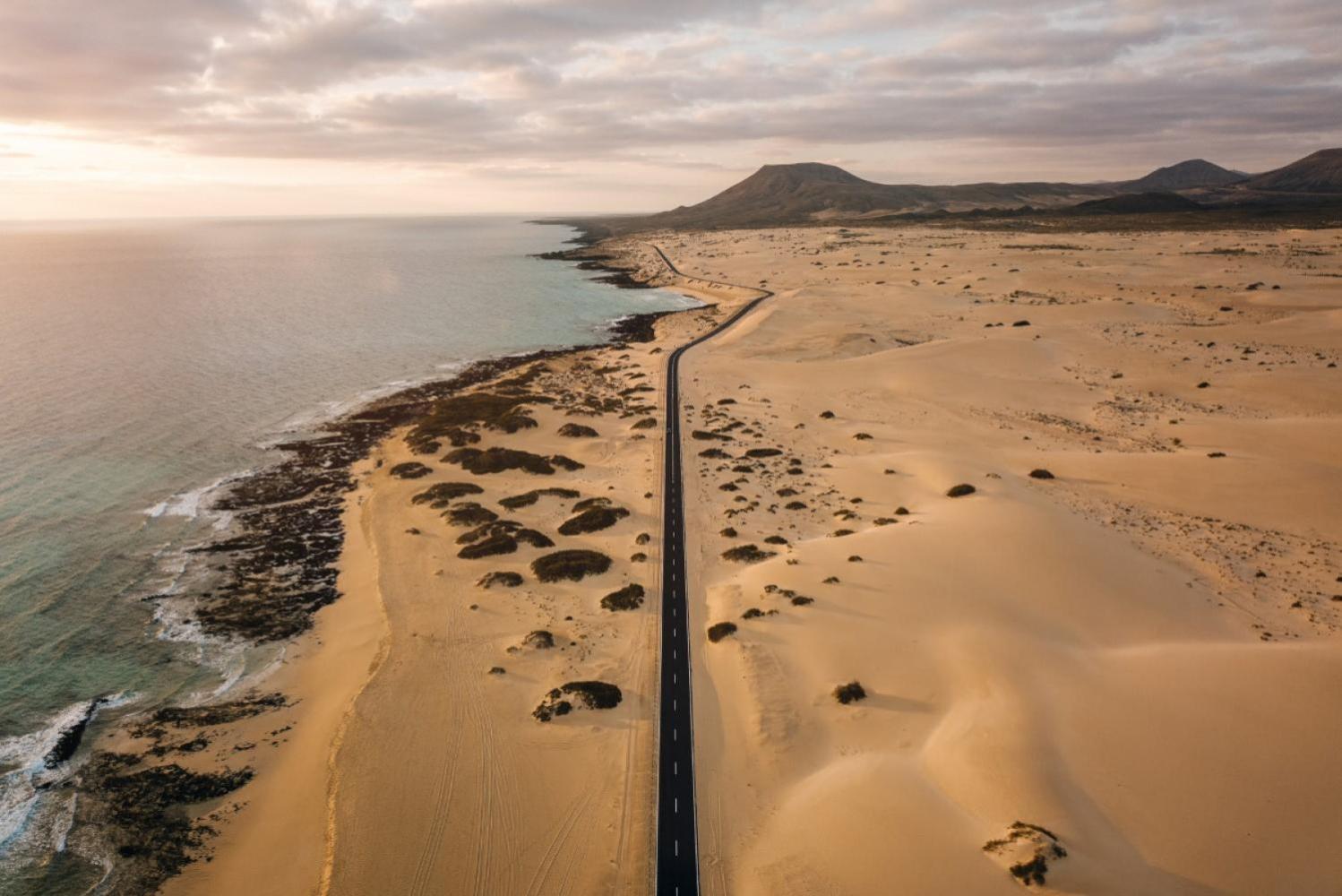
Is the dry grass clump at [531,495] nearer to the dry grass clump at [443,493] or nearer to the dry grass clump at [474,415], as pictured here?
the dry grass clump at [443,493]

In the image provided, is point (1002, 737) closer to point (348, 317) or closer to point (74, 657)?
point (74, 657)

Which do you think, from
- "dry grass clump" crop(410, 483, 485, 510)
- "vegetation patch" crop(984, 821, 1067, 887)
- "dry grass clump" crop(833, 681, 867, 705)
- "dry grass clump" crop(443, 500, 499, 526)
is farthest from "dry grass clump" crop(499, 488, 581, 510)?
"vegetation patch" crop(984, 821, 1067, 887)

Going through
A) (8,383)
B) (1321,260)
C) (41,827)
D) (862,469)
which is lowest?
(41,827)

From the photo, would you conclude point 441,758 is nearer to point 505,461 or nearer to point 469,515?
point 469,515

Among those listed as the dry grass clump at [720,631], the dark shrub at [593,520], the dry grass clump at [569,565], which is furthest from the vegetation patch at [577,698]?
the dark shrub at [593,520]

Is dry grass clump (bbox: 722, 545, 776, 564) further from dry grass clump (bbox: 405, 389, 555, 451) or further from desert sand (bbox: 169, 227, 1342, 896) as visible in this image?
dry grass clump (bbox: 405, 389, 555, 451)

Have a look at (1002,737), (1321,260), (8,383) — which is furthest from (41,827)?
(1321,260)
